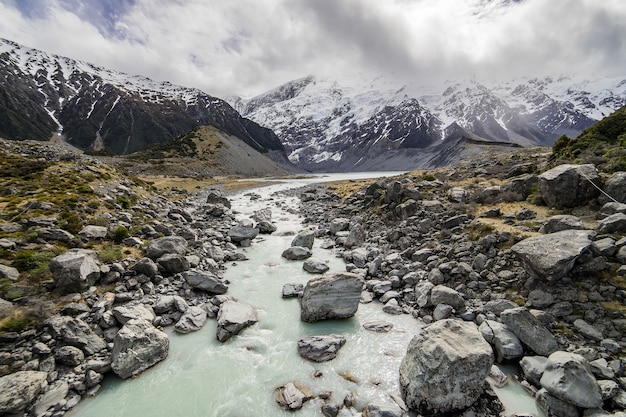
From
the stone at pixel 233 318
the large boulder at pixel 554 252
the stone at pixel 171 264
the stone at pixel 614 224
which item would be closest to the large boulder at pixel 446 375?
the large boulder at pixel 554 252

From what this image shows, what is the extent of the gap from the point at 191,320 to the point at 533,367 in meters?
15.1

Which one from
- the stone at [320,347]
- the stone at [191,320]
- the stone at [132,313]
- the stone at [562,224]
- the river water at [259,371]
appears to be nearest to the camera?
the river water at [259,371]

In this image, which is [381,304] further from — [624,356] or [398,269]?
[624,356]

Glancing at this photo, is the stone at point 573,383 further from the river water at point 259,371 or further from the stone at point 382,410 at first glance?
the stone at point 382,410

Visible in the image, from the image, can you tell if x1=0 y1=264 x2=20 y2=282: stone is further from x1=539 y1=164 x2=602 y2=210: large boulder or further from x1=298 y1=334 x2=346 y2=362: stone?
x1=539 y1=164 x2=602 y2=210: large boulder

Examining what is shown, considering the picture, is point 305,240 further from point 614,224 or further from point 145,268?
point 614,224

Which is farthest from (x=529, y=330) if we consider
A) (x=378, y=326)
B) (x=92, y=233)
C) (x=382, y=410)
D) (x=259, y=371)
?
(x=92, y=233)

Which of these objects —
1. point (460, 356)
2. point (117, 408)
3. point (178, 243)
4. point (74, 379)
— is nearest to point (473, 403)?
→ point (460, 356)

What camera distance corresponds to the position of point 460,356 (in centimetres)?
994

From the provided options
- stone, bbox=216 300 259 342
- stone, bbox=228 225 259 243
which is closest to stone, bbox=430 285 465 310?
stone, bbox=216 300 259 342

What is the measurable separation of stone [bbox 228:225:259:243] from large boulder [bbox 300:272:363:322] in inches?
588

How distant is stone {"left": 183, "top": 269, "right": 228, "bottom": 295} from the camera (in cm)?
1830

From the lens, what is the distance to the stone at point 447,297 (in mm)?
15180

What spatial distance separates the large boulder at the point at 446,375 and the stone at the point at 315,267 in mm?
11953
